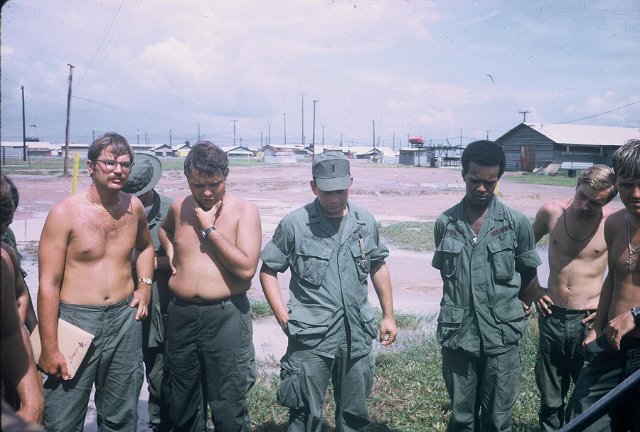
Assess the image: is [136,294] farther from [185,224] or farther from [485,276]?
[485,276]

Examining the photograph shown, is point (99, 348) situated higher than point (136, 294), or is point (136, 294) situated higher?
point (136, 294)

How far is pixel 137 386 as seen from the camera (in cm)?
324

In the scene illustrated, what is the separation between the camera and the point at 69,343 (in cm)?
293

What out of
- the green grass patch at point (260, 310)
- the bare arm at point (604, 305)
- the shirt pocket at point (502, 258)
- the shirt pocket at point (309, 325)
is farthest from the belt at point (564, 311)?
the green grass patch at point (260, 310)

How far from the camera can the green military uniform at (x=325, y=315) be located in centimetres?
319

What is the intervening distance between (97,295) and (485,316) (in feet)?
7.64

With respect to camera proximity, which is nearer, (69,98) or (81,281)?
(81,281)

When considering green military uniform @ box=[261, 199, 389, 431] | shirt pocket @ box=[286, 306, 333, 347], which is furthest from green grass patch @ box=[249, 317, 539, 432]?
shirt pocket @ box=[286, 306, 333, 347]

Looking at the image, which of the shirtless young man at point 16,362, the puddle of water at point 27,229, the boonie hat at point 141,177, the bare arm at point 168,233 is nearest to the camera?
the shirtless young man at point 16,362

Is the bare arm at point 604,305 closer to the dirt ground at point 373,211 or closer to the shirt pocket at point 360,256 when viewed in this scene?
the shirt pocket at point 360,256

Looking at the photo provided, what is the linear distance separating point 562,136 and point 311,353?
42967 mm

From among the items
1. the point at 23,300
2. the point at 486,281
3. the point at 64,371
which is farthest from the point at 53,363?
the point at 486,281

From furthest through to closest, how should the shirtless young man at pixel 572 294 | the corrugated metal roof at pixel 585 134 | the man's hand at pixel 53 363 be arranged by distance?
the corrugated metal roof at pixel 585 134 → the shirtless young man at pixel 572 294 → the man's hand at pixel 53 363

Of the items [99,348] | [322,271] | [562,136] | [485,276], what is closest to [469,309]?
[485,276]
